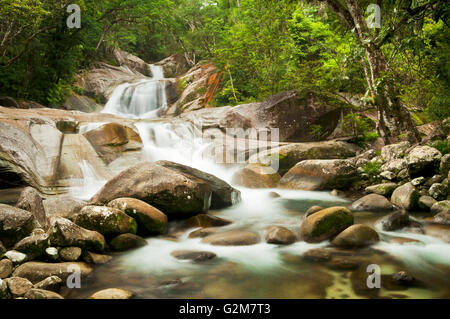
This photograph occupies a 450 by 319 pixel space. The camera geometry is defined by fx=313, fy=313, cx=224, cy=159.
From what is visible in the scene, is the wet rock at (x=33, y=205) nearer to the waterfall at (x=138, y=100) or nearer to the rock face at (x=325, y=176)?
the rock face at (x=325, y=176)

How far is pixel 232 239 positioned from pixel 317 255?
1382 millimetres

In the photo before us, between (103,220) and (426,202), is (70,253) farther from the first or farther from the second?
(426,202)

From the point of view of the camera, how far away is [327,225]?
506 centimetres

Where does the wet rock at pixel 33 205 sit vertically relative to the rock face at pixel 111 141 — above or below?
below

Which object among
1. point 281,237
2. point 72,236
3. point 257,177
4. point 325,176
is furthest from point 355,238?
point 257,177

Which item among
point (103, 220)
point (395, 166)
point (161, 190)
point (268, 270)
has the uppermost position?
point (395, 166)

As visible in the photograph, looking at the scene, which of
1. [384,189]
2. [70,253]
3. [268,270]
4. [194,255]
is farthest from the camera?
[384,189]

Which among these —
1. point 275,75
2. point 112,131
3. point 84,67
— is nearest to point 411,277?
point 112,131

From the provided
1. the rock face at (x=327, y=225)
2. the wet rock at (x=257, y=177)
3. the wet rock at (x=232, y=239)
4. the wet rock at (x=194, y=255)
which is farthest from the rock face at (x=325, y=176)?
the wet rock at (x=194, y=255)

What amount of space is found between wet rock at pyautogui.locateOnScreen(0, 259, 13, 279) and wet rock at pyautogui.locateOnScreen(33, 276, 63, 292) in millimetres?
477

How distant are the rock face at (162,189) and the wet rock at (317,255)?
2493 millimetres

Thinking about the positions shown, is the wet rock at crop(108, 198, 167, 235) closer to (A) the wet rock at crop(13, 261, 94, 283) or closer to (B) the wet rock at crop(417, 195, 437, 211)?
(A) the wet rock at crop(13, 261, 94, 283)

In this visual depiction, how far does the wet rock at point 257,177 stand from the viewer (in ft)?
30.7
